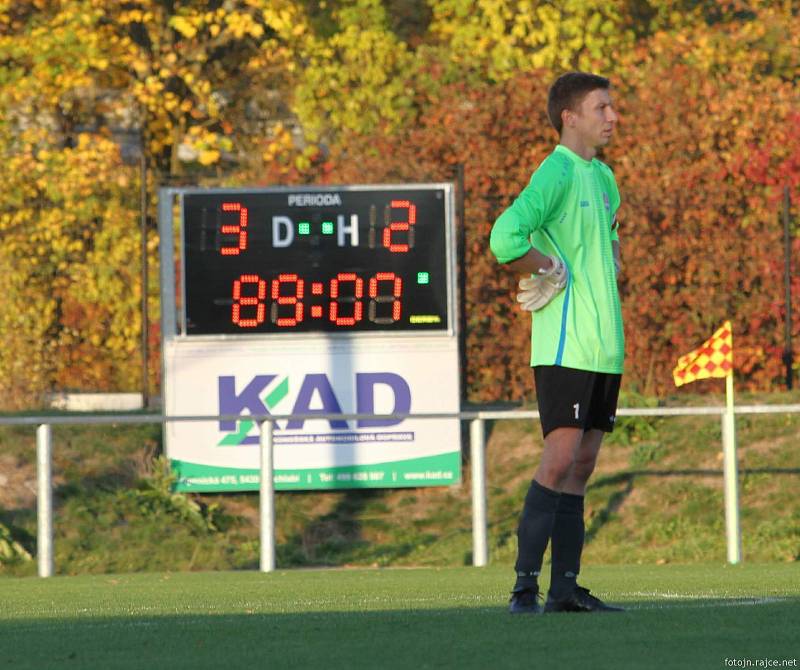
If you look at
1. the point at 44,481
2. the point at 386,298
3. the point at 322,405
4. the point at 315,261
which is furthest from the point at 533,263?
the point at 322,405

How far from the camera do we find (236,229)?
15.1 metres

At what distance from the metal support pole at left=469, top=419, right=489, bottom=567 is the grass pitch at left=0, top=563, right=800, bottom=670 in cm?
365

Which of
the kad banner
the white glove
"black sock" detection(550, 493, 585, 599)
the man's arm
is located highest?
the man's arm

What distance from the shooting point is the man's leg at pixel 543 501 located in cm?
646

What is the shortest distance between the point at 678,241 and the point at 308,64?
786 cm

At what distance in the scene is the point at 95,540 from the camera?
50.1ft

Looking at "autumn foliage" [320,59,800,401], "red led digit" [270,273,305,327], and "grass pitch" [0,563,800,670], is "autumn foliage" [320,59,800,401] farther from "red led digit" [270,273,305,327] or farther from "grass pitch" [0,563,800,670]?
"grass pitch" [0,563,800,670]

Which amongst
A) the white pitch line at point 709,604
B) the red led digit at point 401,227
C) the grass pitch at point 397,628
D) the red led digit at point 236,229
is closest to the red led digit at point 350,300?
the red led digit at point 401,227

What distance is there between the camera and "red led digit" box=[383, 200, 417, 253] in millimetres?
15125

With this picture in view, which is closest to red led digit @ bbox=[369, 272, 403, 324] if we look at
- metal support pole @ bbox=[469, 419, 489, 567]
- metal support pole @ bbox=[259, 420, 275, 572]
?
metal support pole @ bbox=[469, 419, 489, 567]

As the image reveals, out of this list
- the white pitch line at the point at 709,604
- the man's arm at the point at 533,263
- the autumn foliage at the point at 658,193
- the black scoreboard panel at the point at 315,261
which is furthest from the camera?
the autumn foliage at the point at 658,193

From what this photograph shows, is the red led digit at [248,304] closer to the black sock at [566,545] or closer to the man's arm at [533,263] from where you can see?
the black sock at [566,545]

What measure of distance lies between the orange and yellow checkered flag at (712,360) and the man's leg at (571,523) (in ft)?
22.1

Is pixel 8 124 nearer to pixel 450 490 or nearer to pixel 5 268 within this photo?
pixel 5 268
